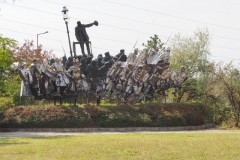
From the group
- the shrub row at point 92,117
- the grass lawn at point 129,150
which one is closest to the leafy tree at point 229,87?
the shrub row at point 92,117

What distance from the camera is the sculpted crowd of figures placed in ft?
84.5

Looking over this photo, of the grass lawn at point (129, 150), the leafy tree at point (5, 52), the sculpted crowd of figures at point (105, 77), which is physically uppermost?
the leafy tree at point (5, 52)

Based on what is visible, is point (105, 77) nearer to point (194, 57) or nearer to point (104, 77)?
point (104, 77)

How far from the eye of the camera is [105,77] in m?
27.6

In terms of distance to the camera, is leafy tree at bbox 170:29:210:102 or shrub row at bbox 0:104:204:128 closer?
shrub row at bbox 0:104:204:128

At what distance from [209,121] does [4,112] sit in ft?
37.3

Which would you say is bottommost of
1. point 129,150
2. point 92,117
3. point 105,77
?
point 129,150

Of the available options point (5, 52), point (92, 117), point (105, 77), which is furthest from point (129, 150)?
point (5, 52)

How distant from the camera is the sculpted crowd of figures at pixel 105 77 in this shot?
25.8m

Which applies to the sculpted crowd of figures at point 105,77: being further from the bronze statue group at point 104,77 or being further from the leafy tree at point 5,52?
the leafy tree at point 5,52

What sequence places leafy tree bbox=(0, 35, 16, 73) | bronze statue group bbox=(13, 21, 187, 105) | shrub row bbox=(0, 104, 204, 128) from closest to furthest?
shrub row bbox=(0, 104, 204, 128) → bronze statue group bbox=(13, 21, 187, 105) → leafy tree bbox=(0, 35, 16, 73)

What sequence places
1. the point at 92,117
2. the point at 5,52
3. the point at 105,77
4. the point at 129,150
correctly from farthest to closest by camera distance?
the point at 5,52 < the point at 105,77 < the point at 92,117 < the point at 129,150

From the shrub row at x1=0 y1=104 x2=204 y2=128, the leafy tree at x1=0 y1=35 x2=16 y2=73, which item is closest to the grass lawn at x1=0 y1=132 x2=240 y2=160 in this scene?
the shrub row at x1=0 y1=104 x2=204 y2=128

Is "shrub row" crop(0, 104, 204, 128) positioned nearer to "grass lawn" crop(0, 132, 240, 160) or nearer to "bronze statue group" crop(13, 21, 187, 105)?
"bronze statue group" crop(13, 21, 187, 105)
